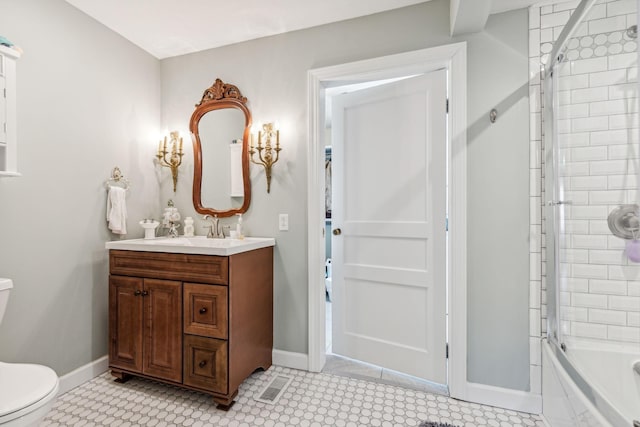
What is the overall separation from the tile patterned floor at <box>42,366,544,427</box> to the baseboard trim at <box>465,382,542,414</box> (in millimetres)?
35

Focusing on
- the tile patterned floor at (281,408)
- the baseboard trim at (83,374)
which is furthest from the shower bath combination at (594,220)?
the baseboard trim at (83,374)

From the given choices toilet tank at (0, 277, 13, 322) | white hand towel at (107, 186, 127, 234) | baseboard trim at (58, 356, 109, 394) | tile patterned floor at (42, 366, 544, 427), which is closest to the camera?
toilet tank at (0, 277, 13, 322)

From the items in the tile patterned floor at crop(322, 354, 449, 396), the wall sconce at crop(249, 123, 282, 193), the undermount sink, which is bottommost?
the tile patterned floor at crop(322, 354, 449, 396)

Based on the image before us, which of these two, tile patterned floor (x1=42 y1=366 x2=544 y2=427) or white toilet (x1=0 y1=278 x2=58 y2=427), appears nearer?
white toilet (x1=0 y1=278 x2=58 y2=427)

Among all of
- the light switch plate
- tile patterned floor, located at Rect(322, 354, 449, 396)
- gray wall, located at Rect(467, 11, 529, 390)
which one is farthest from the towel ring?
gray wall, located at Rect(467, 11, 529, 390)

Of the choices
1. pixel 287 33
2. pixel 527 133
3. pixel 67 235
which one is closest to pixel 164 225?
pixel 67 235

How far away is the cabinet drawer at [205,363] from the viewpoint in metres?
1.71

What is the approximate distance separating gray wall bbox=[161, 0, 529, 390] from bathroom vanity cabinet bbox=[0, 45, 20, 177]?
1227 mm

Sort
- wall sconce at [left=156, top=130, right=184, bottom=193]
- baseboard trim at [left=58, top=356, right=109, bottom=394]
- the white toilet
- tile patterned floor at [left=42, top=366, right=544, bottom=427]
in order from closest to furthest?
the white toilet < tile patterned floor at [left=42, top=366, right=544, bottom=427] < baseboard trim at [left=58, top=356, right=109, bottom=394] < wall sconce at [left=156, top=130, right=184, bottom=193]

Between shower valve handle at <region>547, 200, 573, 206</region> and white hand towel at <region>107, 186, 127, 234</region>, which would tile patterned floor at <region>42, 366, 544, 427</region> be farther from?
Answer: shower valve handle at <region>547, 200, 573, 206</region>

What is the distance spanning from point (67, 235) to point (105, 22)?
148cm

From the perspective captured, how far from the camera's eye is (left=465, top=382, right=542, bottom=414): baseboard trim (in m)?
1.70

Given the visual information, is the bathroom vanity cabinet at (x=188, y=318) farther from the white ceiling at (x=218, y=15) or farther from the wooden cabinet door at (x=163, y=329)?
the white ceiling at (x=218, y=15)

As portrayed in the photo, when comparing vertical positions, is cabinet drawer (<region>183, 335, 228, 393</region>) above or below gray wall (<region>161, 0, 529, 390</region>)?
below
